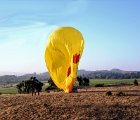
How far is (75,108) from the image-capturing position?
99.3 ft

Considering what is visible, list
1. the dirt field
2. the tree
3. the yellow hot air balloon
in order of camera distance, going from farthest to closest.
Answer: the tree
the yellow hot air balloon
the dirt field

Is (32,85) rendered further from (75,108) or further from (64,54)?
(75,108)

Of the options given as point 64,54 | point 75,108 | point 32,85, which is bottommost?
point 75,108

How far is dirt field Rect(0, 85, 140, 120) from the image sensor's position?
2822 cm

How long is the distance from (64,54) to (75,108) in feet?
33.3

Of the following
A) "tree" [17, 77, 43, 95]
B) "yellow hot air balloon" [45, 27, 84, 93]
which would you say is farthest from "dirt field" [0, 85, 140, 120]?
"tree" [17, 77, 43, 95]

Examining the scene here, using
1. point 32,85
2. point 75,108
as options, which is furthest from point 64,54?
point 32,85

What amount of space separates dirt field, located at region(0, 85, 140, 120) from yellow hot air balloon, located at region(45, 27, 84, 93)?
358 cm

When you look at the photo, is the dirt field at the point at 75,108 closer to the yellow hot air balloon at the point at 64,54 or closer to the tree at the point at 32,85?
the yellow hot air balloon at the point at 64,54

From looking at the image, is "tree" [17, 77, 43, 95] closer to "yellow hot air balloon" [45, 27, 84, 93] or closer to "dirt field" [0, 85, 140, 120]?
"yellow hot air balloon" [45, 27, 84, 93]

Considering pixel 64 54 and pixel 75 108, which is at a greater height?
pixel 64 54

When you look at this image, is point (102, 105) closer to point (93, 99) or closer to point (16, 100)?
point (93, 99)

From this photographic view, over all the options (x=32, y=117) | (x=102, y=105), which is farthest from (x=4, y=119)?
(x=102, y=105)

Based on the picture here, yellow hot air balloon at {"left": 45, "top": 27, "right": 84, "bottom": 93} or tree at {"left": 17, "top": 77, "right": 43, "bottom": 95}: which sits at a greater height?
yellow hot air balloon at {"left": 45, "top": 27, "right": 84, "bottom": 93}
